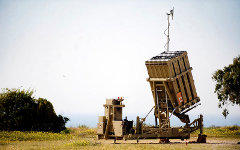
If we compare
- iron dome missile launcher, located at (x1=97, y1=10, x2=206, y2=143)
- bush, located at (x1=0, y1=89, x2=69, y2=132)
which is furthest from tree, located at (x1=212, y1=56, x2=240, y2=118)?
bush, located at (x1=0, y1=89, x2=69, y2=132)

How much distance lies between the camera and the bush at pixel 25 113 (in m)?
26.0

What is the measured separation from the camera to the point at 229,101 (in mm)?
26266

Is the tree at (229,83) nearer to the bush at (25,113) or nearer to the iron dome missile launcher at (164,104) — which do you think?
the iron dome missile launcher at (164,104)

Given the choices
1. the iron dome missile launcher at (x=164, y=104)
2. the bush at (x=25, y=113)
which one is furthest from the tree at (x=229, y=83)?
the bush at (x=25, y=113)

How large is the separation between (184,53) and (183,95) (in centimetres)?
268

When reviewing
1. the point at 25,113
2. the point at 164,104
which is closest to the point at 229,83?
the point at 164,104

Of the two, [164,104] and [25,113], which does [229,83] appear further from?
[25,113]

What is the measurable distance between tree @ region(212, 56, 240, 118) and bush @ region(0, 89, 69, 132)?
14812mm

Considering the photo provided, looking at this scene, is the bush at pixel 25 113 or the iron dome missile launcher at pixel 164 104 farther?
the bush at pixel 25 113

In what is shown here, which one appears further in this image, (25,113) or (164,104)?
(25,113)

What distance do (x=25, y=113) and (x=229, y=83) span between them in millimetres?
17570

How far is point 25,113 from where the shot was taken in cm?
2638

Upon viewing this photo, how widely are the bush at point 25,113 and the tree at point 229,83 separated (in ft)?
48.6

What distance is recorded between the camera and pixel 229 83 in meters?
25.1
